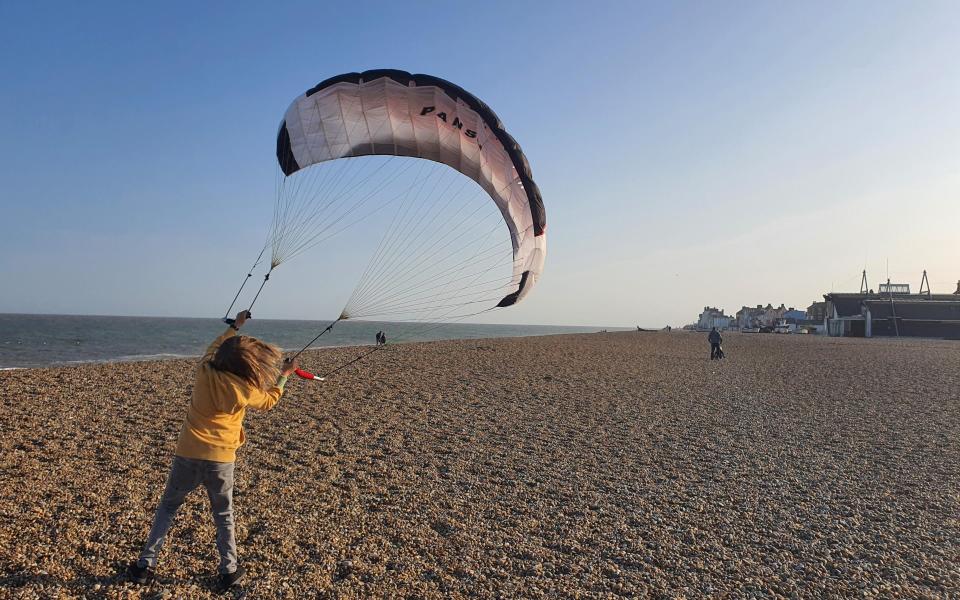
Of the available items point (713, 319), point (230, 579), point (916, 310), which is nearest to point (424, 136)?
point (230, 579)

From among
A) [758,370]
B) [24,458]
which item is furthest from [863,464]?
[758,370]

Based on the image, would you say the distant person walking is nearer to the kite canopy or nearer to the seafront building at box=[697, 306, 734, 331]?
the kite canopy

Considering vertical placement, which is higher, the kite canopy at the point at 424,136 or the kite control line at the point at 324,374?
the kite canopy at the point at 424,136

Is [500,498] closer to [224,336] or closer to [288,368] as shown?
[288,368]

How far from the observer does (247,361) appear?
3.54 m

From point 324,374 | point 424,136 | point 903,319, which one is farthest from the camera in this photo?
point 903,319

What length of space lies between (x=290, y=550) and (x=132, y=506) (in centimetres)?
188

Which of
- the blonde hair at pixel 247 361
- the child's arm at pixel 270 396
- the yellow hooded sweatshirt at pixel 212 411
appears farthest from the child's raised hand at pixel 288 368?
the yellow hooded sweatshirt at pixel 212 411

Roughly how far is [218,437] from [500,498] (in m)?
3.09

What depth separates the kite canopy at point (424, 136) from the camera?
760 centimetres

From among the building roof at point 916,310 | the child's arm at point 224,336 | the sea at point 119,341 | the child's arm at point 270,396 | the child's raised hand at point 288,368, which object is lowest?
the sea at point 119,341

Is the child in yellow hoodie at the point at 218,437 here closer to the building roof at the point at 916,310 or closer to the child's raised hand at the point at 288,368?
the child's raised hand at the point at 288,368

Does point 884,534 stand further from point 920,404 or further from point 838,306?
point 838,306

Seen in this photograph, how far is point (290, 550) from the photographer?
4.23 meters
